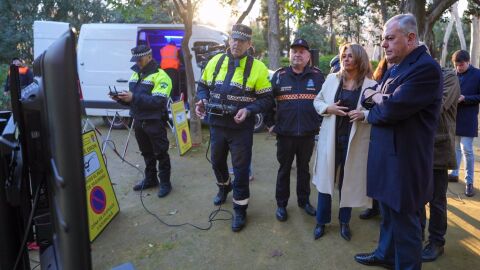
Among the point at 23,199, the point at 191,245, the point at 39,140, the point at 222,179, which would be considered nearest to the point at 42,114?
the point at 39,140

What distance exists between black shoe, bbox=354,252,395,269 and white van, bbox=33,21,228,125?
6340 mm

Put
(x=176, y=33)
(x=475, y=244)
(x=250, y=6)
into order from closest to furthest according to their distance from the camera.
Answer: (x=475, y=244) < (x=250, y=6) < (x=176, y=33)

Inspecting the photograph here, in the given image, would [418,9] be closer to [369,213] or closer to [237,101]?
[369,213]

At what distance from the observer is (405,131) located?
2.44m

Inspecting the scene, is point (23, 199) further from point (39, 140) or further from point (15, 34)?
point (15, 34)

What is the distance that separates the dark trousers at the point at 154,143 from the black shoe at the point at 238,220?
4.62ft

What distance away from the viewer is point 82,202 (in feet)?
2.49

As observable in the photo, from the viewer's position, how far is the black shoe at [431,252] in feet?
10.6

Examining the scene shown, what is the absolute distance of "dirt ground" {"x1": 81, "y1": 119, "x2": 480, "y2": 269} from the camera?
3320 millimetres

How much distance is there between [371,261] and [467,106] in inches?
114

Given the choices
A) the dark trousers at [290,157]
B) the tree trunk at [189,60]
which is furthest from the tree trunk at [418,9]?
the tree trunk at [189,60]

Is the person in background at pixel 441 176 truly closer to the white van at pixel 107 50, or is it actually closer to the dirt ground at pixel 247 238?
the dirt ground at pixel 247 238

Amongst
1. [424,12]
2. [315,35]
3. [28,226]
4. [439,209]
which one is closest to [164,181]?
[439,209]

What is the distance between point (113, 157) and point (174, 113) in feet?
4.85
